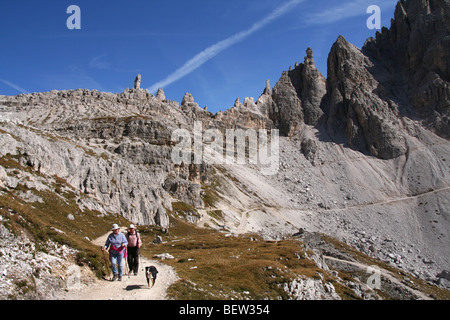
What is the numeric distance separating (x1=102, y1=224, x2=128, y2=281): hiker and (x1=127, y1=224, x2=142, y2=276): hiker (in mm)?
646

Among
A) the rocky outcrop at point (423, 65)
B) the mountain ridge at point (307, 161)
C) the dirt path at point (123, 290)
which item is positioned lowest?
the dirt path at point (123, 290)

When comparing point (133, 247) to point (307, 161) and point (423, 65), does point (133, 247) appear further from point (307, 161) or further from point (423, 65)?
point (423, 65)

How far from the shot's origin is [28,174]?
4416cm

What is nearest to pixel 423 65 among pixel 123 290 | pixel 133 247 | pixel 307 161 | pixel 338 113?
pixel 338 113

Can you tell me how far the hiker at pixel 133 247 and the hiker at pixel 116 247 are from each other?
65 cm

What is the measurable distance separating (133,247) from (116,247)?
1.62m

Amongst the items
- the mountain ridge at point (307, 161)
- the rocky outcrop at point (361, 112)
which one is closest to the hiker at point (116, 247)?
the mountain ridge at point (307, 161)

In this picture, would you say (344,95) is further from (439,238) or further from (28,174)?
(28,174)

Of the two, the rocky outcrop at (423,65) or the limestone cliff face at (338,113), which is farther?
the rocky outcrop at (423,65)

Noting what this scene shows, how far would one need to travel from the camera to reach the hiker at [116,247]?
54.7 ft

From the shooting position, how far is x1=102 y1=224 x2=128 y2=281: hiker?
1667 centimetres

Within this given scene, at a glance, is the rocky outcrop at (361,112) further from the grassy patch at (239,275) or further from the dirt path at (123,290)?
the dirt path at (123,290)

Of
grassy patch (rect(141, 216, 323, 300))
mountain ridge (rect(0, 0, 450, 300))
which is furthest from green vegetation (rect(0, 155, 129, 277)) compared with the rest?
grassy patch (rect(141, 216, 323, 300))

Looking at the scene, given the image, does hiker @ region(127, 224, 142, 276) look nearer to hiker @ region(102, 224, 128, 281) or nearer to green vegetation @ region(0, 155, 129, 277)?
hiker @ region(102, 224, 128, 281)
